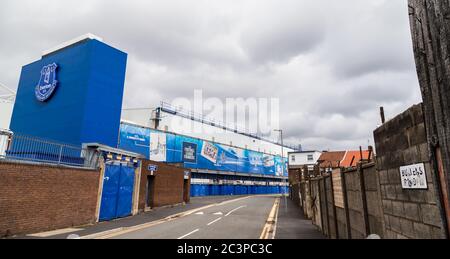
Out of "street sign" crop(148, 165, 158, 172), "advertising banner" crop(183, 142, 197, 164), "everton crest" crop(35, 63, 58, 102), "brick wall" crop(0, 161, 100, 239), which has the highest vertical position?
"everton crest" crop(35, 63, 58, 102)

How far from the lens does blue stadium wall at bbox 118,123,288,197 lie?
40344 mm

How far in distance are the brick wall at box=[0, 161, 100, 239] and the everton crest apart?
38.0 ft

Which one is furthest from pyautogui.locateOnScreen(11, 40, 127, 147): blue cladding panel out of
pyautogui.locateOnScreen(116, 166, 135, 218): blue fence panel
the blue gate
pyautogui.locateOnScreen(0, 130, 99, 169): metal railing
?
pyautogui.locateOnScreen(0, 130, 99, 169): metal railing

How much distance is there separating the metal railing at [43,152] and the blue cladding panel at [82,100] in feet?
14.0

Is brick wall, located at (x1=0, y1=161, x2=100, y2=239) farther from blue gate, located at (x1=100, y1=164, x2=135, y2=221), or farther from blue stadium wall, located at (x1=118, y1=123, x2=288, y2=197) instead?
blue stadium wall, located at (x1=118, y1=123, x2=288, y2=197)

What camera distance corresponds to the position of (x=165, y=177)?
28.2 meters

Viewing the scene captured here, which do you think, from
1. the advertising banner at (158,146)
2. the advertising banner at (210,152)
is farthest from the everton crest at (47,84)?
the advertising banner at (210,152)

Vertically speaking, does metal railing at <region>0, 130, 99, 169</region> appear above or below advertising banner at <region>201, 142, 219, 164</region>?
below

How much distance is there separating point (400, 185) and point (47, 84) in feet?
92.3

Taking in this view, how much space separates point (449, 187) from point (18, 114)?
3271 centimetres

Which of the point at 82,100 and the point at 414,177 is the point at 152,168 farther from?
the point at 414,177

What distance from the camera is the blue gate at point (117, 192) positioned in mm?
18470
